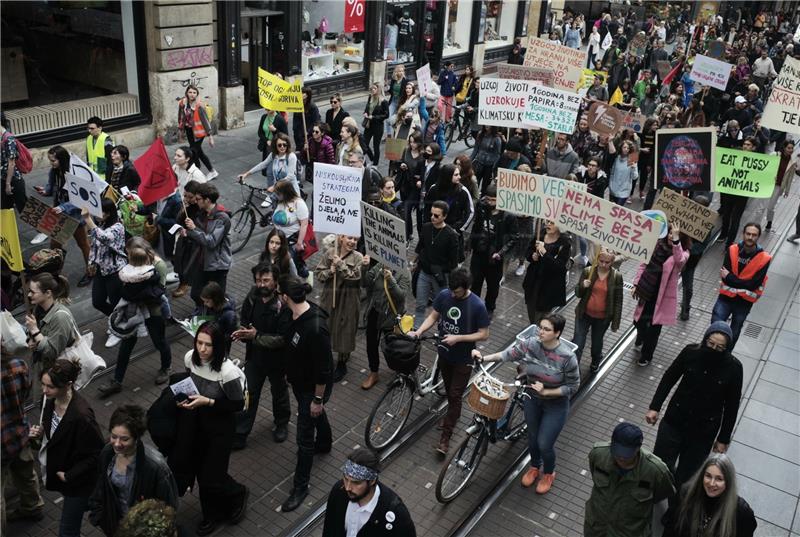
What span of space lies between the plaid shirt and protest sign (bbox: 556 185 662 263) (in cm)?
536

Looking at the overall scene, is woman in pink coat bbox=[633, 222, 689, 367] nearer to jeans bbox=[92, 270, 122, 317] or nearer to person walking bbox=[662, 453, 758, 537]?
person walking bbox=[662, 453, 758, 537]

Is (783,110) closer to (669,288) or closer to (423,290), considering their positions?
(669,288)

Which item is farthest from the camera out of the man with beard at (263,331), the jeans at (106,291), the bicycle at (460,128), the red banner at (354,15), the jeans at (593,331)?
the red banner at (354,15)

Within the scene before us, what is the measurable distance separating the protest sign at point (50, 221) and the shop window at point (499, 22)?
22.5 m

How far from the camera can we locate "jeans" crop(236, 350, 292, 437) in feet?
22.0

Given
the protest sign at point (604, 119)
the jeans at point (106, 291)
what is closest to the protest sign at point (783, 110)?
the protest sign at point (604, 119)

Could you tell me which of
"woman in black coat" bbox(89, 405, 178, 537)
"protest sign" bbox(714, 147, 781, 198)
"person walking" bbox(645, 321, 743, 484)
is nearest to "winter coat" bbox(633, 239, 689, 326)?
"protest sign" bbox(714, 147, 781, 198)

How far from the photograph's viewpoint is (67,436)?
16.9 ft

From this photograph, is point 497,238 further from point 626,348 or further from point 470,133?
point 470,133

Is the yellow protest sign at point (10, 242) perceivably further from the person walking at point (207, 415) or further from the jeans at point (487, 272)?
the jeans at point (487, 272)

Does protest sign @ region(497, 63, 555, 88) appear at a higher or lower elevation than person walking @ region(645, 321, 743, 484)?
higher

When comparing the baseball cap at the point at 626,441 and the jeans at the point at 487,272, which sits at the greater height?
the baseball cap at the point at 626,441

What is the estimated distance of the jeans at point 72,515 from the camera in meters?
5.46

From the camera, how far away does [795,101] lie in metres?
12.5
